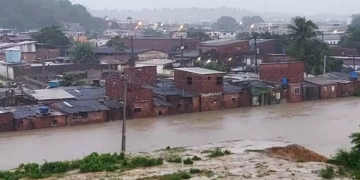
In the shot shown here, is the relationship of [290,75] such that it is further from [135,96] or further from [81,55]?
[81,55]

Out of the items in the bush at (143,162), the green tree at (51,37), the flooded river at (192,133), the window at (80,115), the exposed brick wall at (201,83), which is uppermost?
the green tree at (51,37)

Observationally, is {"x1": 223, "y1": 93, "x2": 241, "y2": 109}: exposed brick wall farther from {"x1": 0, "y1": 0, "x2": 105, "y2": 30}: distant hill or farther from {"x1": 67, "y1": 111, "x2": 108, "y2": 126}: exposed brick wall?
{"x1": 0, "y1": 0, "x2": 105, "y2": 30}: distant hill

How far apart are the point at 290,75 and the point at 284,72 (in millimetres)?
247

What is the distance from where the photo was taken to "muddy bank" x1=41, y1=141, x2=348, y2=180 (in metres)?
8.95

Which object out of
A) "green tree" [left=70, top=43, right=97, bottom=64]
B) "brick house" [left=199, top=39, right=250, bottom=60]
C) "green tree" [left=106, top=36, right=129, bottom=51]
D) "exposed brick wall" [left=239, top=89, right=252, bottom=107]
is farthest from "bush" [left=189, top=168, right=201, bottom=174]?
"green tree" [left=106, top=36, right=129, bottom=51]

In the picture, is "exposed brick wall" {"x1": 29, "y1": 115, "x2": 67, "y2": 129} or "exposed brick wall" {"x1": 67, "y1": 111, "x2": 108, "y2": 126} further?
"exposed brick wall" {"x1": 67, "y1": 111, "x2": 108, "y2": 126}

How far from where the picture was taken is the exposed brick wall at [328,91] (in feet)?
71.8

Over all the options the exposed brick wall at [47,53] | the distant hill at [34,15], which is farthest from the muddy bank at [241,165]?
the distant hill at [34,15]

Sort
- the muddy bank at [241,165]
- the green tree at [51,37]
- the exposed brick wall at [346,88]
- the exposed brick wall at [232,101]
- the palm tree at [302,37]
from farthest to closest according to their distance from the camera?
the green tree at [51,37], the palm tree at [302,37], the exposed brick wall at [346,88], the exposed brick wall at [232,101], the muddy bank at [241,165]

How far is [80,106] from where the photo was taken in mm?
17156

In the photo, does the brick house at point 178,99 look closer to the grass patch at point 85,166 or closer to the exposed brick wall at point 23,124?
the exposed brick wall at point 23,124

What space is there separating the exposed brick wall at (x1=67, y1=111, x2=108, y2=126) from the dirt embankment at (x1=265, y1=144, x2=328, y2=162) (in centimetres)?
712

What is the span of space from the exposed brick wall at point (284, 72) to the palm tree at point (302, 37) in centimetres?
→ 437

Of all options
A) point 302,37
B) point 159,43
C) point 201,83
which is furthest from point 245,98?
point 159,43
